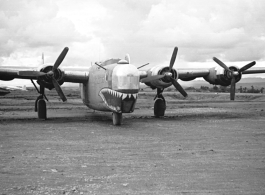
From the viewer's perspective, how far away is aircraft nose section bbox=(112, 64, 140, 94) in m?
15.9

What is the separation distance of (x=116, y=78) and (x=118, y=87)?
18.4 inches

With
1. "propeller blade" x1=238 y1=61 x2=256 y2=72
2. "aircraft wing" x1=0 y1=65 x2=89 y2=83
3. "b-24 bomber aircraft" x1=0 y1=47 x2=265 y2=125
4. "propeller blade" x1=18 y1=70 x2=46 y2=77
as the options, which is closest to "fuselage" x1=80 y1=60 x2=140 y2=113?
"b-24 bomber aircraft" x1=0 y1=47 x2=265 y2=125

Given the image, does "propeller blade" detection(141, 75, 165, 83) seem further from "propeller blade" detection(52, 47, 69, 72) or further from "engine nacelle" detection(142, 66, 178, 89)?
"propeller blade" detection(52, 47, 69, 72)

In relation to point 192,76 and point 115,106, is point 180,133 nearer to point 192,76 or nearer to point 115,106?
point 115,106

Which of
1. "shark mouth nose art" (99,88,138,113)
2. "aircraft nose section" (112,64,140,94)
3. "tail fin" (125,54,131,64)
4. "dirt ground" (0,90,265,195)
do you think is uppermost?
"tail fin" (125,54,131,64)

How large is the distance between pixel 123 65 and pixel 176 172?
31.7ft

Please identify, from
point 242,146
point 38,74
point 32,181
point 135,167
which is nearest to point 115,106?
point 38,74

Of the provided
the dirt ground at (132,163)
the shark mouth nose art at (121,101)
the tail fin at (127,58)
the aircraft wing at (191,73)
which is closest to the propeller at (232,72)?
the aircraft wing at (191,73)

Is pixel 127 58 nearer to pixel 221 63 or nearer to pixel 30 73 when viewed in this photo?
pixel 30 73

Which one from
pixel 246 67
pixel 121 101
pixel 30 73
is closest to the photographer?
pixel 121 101

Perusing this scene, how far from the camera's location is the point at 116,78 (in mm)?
16156

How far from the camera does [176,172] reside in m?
7.47

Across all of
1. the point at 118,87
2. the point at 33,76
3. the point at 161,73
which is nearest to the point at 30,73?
the point at 33,76

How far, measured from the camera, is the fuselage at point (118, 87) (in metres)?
15.9
